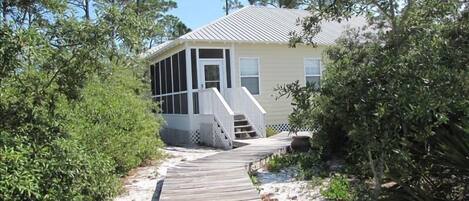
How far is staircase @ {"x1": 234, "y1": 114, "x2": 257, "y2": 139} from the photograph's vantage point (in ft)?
48.7

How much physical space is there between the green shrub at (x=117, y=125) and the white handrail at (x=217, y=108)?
3.04m

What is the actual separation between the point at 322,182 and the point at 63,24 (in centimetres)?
512

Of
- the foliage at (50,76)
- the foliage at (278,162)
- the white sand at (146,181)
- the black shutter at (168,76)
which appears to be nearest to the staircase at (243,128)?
the white sand at (146,181)

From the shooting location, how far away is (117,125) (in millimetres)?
9523

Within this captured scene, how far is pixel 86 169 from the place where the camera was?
175 inches

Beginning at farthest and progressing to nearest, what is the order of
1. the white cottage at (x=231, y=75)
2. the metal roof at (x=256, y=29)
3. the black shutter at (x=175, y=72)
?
the black shutter at (x=175, y=72)
the metal roof at (x=256, y=29)
the white cottage at (x=231, y=75)

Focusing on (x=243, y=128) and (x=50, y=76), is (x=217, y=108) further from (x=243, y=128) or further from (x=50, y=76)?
(x=50, y=76)

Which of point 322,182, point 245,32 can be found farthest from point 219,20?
point 322,182

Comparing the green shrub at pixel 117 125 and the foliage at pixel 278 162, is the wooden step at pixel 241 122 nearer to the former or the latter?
the green shrub at pixel 117 125

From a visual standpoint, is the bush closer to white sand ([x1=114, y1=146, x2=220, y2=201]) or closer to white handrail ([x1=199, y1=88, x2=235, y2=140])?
white sand ([x1=114, y1=146, x2=220, y2=201])

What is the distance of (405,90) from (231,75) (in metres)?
12.6

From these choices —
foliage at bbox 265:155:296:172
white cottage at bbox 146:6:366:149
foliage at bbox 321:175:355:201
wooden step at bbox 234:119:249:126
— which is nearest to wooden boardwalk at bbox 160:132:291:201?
foliage at bbox 265:155:296:172

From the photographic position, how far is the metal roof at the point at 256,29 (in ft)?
53.1

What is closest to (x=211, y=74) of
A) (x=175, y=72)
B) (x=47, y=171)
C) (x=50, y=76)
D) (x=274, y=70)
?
(x=175, y=72)
